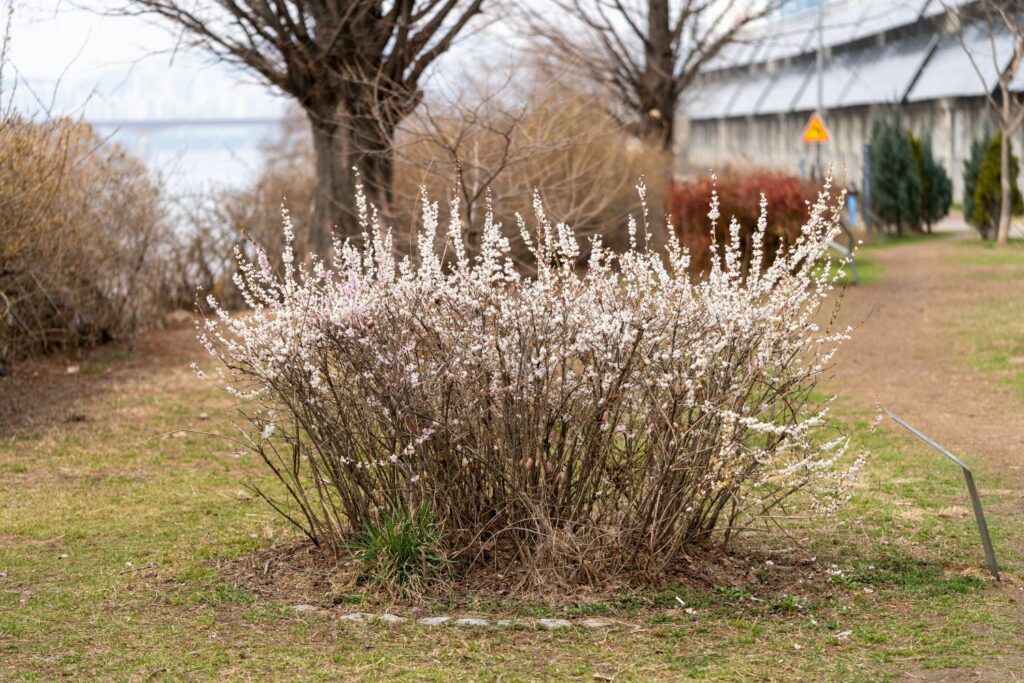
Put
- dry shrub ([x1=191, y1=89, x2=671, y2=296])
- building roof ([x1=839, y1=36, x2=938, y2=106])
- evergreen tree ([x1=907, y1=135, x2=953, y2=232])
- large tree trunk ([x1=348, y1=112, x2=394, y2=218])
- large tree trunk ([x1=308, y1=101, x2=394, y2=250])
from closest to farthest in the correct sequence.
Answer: dry shrub ([x1=191, y1=89, x2=671, y2=296]), large tree trunk ([x1=348, y1=112, x2=394, y2=218]), large tree trunk ([x1=308, y1=101, x2=394, y2=250]), evergreen tree ([x1=907, y1=135, x2=953, y2=232]), building roof ([x1=839, y1=36, x2=938, y2=106])

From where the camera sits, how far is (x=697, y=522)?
6.08m

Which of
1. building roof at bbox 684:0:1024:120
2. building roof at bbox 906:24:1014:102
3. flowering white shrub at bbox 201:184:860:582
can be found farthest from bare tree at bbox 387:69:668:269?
building roof at bbox 906:24:1014:102

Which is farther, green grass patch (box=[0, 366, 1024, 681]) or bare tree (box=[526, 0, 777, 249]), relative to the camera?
bare tree (box=[526, 0, 777, 249])

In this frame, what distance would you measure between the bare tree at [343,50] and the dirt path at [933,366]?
4.78 meters

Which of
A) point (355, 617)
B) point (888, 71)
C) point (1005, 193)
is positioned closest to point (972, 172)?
point (1005, 193)

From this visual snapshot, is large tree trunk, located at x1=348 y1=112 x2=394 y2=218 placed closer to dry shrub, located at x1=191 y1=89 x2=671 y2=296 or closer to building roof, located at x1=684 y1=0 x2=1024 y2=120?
dry shrub, located at x1=191 y1=89 x2=671 y2=296

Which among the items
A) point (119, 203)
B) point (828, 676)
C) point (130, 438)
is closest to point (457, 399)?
point (828, 676)

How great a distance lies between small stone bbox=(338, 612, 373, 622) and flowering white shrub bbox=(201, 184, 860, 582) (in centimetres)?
51

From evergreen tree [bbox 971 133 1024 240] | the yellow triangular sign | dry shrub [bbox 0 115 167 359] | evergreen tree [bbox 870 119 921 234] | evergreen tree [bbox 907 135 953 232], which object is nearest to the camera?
dry shrub [bbox 0 115 167 359]

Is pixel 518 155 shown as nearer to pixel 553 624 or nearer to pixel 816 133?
pixel 553 624

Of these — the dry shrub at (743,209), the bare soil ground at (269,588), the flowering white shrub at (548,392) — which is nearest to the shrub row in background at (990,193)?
the dry shrub at (743,209)

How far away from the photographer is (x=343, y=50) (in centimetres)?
1285

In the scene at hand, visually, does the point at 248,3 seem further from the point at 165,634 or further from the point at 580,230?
the point at 165,634

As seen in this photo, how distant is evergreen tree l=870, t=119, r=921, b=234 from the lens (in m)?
28.8
